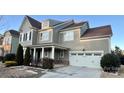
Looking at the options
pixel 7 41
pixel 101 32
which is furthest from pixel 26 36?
pixel 101 32

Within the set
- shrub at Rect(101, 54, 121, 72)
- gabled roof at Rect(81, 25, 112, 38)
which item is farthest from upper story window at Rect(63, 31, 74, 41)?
shrub at Rect(101, 54, 121, 72)

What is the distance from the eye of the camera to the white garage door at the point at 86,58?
16.6m

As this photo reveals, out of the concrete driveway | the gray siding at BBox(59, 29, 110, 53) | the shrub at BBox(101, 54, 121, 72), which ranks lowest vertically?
the concrete driveway

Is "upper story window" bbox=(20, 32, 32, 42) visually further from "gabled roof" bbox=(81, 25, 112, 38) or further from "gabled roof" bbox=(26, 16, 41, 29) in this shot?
"gabled roof" bbox=(81, 25, 112, 38)

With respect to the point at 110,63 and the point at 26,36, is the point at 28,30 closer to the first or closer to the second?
the point at 26,36

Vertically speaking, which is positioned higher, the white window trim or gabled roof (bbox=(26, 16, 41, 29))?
gabled roof (bbox=(26, 16, 41, 29))

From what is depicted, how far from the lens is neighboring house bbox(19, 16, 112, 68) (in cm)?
1689

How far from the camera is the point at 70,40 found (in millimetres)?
19750

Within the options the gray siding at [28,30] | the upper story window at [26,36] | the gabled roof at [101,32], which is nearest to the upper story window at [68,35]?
the gabled roof at [101,32]

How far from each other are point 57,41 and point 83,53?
16.4ft
